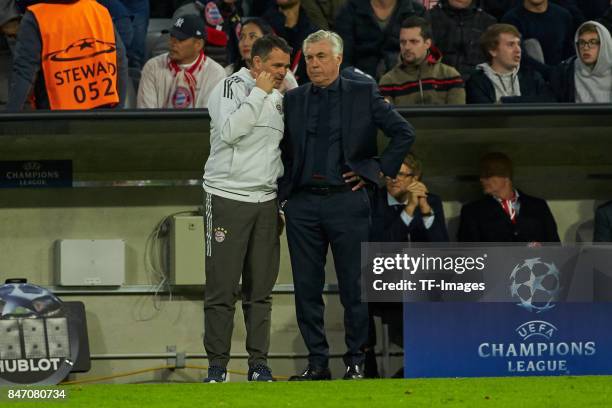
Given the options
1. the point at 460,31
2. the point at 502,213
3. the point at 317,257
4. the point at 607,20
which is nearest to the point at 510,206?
the point at 502,213

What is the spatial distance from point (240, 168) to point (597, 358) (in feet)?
7.85

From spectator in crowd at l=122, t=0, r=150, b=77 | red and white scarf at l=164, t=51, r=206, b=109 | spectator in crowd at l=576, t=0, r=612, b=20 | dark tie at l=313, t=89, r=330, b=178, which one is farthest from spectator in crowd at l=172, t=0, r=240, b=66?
spectator in crowd at l=576, t=0, r=612, b=20

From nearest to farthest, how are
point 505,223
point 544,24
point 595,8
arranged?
point 505,223
point 544,24
point 595,8

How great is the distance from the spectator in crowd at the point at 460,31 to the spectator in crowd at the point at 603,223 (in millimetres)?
1471

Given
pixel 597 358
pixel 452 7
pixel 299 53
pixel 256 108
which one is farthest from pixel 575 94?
pixel 256 108

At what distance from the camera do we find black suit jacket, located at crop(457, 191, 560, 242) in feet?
34.3

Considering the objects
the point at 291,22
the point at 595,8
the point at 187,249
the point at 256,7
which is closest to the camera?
the point at 187,249

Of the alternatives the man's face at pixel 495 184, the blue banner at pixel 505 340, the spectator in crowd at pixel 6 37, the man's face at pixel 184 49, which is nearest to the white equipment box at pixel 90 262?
the spectator in crowd at pixel 6 37

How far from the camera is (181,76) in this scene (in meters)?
10.0

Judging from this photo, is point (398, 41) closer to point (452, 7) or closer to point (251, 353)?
A: point (452, 7)

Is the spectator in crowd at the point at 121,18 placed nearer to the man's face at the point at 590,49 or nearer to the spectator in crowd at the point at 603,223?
the man's face at the point at 590,49

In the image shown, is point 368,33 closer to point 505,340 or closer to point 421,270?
point 421,270

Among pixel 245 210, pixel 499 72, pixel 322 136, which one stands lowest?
pixel 245 210

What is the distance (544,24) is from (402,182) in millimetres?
2288
